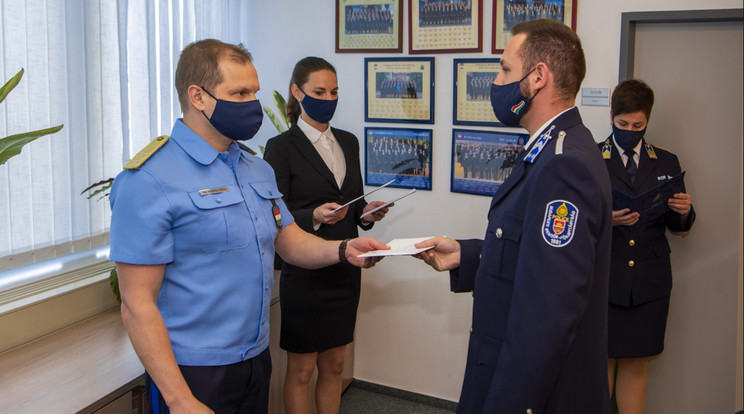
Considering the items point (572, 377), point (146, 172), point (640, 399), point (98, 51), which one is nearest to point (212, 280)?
point (146, 172)

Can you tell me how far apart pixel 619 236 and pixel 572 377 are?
4.58ft

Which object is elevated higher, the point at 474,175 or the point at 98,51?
the point at 98,51

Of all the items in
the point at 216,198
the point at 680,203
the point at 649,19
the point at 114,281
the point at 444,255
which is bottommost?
the point at 114,281

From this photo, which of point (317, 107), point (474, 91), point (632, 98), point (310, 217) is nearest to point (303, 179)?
point (310, 217)

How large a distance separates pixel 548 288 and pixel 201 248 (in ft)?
2.94

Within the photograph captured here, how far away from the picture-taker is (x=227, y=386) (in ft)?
5.38

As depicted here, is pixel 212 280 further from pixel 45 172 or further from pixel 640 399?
pixel 640 399

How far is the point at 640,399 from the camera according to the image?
2914 mm

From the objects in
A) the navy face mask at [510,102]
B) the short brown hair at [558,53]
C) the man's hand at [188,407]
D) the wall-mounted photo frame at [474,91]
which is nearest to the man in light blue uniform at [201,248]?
the man's hand at [188,407]

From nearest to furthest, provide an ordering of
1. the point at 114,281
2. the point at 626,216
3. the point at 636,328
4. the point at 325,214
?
the point at 325,214 < the point at 114,281 < the point at 626,216 < the point at 636,328

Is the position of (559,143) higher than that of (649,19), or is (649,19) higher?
(649,19)

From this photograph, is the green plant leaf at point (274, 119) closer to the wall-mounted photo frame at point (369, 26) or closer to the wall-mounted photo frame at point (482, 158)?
the wall-mounted photo frame at point (369, 26)

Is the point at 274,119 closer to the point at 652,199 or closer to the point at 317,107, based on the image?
the point at 317,107

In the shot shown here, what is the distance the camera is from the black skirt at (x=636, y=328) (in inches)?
109
